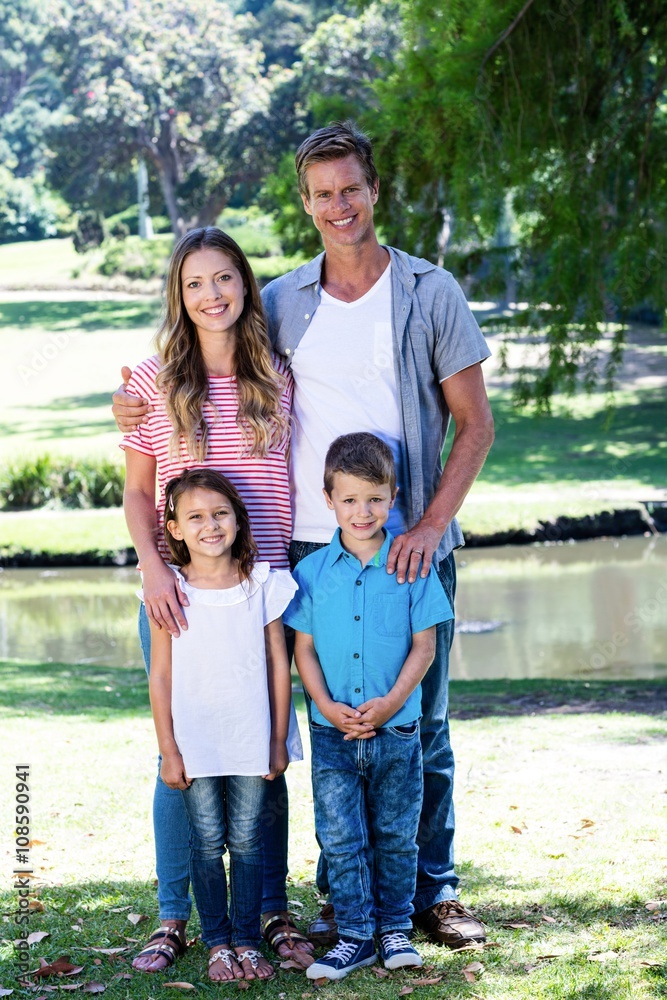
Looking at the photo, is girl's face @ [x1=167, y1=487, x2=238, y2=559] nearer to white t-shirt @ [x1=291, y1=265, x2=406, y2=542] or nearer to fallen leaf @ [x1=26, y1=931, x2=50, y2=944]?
white t-shirt @ [x1=291, y1=265, x2=406, y2=542]

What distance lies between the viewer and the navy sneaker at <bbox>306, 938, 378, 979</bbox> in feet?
10.4

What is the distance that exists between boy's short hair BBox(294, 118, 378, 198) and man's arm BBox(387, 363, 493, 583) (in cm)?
67

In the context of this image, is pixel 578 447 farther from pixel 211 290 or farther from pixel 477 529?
pixel 211 290

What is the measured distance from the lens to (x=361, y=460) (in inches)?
125

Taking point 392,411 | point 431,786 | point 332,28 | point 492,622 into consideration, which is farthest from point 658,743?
point 332,28

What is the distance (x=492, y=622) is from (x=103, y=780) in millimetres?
6463

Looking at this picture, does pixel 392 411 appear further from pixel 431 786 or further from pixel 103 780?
pixel 103 780

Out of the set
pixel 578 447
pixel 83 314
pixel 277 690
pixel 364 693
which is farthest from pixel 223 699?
pixel 83 314

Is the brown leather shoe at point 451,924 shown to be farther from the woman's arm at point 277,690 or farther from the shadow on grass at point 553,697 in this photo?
the shadow on grass at point 553,697

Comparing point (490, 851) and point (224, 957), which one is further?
point (490, 851)

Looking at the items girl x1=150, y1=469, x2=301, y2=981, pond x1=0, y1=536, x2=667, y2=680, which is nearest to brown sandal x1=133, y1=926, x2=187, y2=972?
girl x1=150, y1=469, x2=301, y2=981

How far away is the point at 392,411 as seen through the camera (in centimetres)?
341

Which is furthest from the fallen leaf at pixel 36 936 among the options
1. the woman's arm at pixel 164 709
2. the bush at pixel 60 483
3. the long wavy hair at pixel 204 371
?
the bush at pixel 60 483

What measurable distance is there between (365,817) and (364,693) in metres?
0.37
